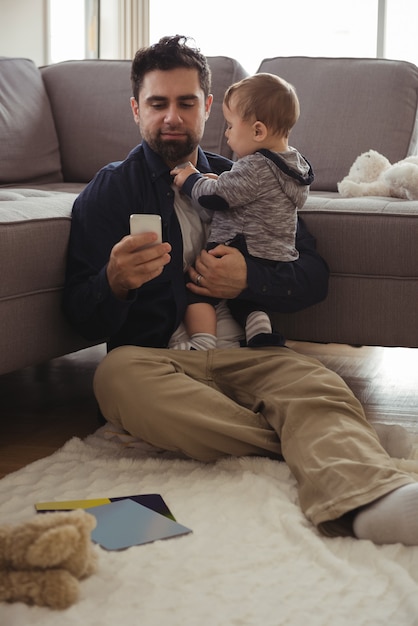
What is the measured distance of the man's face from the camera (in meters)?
1.99

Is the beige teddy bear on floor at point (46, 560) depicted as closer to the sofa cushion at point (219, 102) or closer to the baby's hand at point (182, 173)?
the baby's hand at point (182, 173)

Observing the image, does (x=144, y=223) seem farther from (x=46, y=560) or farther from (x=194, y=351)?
(x=46, y=560)

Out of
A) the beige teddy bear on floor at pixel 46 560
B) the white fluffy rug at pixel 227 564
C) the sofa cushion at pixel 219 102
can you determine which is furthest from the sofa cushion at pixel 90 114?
the beige teddy bear on floor at pixel 46 560

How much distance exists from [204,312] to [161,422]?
1.03ft

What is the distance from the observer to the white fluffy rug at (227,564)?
114 centimetres

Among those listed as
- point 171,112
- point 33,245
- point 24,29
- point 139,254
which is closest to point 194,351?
point 139,254

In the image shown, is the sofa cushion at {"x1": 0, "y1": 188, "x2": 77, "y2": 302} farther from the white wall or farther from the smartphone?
the white wall

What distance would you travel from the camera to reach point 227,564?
4.25 feet

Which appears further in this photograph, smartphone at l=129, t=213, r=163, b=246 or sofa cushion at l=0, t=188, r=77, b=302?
sofa cushion at l=0, t=188, r=77, b=302

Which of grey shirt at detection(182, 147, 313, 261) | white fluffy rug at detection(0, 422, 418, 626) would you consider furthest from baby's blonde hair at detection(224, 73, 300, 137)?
white fluffy rug at detection(0, 422, 418, 626)

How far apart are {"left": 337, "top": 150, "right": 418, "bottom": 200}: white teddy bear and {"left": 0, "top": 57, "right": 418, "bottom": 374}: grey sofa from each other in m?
0.08

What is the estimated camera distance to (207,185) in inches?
75.8

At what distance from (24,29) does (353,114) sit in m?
2.24

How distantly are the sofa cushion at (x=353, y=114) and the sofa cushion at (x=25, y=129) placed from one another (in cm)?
82
